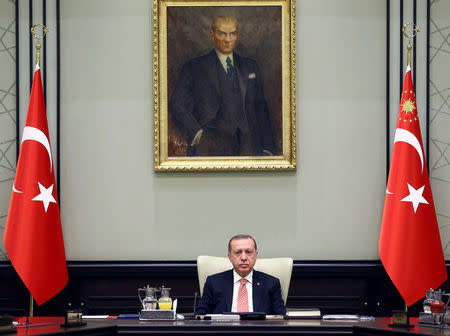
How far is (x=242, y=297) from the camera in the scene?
4.71m

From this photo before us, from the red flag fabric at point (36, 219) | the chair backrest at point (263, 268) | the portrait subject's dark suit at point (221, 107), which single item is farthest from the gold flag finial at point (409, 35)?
the red flag fabric at point (36, 219)

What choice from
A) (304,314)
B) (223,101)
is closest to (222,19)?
(223,101)

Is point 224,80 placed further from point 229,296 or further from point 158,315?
point 158,315

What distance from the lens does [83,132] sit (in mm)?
5621

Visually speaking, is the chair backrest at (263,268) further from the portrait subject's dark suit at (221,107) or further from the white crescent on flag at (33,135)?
the white crescent on flag at (33,135)

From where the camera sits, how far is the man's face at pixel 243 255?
15.4 feet

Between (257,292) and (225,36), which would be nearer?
(257,292)

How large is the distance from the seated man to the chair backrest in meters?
0.10

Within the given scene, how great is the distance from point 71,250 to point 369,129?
2.54 metres

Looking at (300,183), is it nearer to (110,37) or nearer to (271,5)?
(271,5)

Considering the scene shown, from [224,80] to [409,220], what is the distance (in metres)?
1.80

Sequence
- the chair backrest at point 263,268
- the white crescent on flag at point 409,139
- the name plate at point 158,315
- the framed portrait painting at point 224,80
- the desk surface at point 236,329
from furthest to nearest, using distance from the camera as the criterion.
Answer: the framed portrait painting at point 224,80, the white crescent on flag at point 409,139, the chair backrest at point 263,268, the name plate at point 158,315, the desk surface at point 236,329

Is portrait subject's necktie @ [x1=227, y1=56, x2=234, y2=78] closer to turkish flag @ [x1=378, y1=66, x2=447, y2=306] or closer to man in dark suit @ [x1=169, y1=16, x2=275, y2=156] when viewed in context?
man in dark suit @ [x1=169, y1=16, x2=275, y2=156]

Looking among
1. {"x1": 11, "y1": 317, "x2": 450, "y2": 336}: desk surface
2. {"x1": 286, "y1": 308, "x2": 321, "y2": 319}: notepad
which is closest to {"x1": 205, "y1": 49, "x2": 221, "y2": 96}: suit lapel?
{"x1": 286, "y1": 308, "x2": 321, "y2": 319}: notepad
